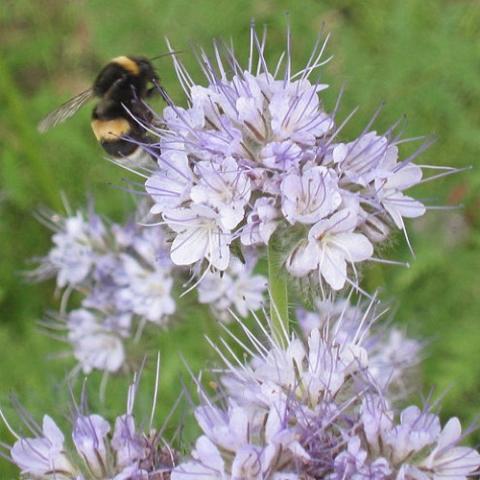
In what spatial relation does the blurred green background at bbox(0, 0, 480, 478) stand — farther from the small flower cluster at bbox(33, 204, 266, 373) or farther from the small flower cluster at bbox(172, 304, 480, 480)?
the small flower cluster at bbox(172, 304, 480, 480)

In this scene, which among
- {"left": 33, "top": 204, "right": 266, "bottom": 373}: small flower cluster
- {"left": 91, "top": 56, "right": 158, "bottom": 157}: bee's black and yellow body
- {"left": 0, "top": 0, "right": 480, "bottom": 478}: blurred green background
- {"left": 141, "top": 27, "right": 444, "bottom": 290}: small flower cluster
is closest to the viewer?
{"left": 141, "top": 27, "right": 444, "bottom": 290}: small flower cluster

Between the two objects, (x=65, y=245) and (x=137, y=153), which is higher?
(x=137, y=153)

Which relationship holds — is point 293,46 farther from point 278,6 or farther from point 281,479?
point 281,479

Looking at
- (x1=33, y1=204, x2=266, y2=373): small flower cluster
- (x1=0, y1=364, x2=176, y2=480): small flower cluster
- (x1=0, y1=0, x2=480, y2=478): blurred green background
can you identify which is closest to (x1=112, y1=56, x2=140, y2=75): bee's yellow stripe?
(x1=33, y1=204, x2=266, y2=373): small flower cluster

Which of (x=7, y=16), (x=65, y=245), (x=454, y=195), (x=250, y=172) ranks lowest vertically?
(x=454, y=195)

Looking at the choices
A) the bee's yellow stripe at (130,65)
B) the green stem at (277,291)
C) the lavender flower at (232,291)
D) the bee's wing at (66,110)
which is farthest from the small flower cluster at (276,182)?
the lavender flower at (232,291)

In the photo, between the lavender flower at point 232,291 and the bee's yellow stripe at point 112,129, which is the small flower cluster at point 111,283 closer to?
the lavender flower at point 232,291

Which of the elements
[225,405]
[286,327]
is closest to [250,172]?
[286,327]
